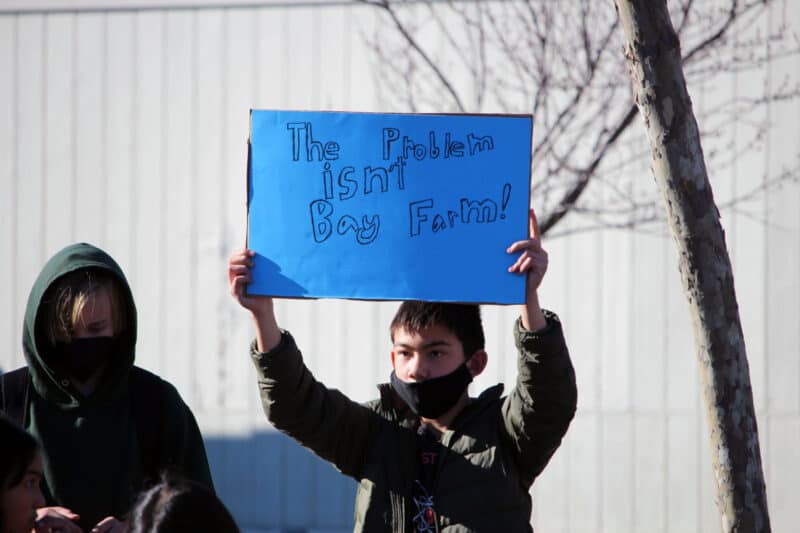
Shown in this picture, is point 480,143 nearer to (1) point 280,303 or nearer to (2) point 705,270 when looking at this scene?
(2) point 705,270

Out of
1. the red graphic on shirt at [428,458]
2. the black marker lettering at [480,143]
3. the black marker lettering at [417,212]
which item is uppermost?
the black marker lettering at [480,143]

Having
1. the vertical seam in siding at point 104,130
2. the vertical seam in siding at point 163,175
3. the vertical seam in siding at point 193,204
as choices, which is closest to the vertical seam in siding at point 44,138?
Answer: the vertical seam in siding at point 104,130

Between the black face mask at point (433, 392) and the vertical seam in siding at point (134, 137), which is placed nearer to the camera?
the black face mask at point (433, 392)

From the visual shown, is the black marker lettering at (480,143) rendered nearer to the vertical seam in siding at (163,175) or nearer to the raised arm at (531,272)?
the raised arm at (531,272)

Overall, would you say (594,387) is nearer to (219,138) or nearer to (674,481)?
(674,481)

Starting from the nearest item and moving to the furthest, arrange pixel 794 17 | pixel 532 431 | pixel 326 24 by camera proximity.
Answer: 1. pixel 532 431
2. pixel 794 17
3. pixel 326 24

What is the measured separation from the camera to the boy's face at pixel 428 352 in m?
3.38

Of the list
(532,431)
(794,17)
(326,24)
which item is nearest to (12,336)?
(326,24)

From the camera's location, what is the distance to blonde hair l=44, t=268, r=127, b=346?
342 centimetres

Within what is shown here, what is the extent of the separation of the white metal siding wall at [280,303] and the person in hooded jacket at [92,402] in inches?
172

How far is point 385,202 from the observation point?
3.39 meters

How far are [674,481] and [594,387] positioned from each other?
0.75 metres

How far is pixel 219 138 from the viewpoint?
8.23 meters

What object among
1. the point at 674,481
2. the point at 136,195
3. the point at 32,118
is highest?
the point at 32,118
